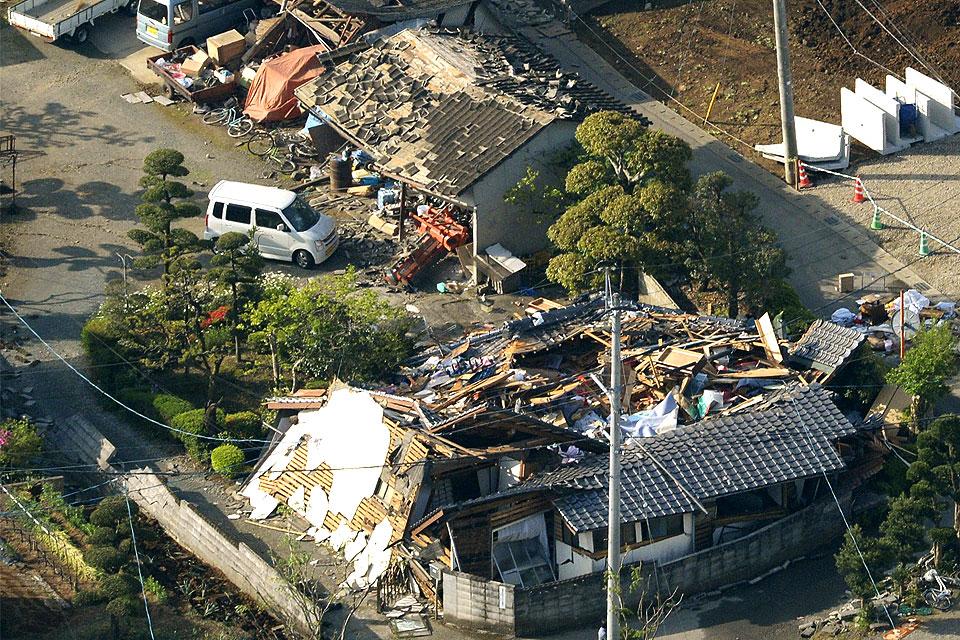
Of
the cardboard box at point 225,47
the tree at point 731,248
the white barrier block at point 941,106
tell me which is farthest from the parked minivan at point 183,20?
the white barrier block at point 941,106

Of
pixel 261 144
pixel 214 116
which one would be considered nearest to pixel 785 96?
pixel 261 144

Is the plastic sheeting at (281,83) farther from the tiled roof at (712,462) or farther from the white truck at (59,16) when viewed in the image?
the tiled roof at (712,462)

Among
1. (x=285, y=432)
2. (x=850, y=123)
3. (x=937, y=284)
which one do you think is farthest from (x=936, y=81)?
(x=285, y=432)

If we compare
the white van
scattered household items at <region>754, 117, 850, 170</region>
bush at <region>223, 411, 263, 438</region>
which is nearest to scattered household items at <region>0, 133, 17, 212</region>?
the white van

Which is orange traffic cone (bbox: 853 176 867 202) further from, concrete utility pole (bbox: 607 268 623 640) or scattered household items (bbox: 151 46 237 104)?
scattered household items (bbox: 151 46 237 104)

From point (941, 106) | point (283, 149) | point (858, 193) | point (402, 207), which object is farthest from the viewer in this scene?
point (283, 149)

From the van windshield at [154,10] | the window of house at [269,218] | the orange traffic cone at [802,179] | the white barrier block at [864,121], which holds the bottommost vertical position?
the window of house at [269,218]

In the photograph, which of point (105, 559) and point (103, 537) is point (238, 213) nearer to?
point (103, 537)
